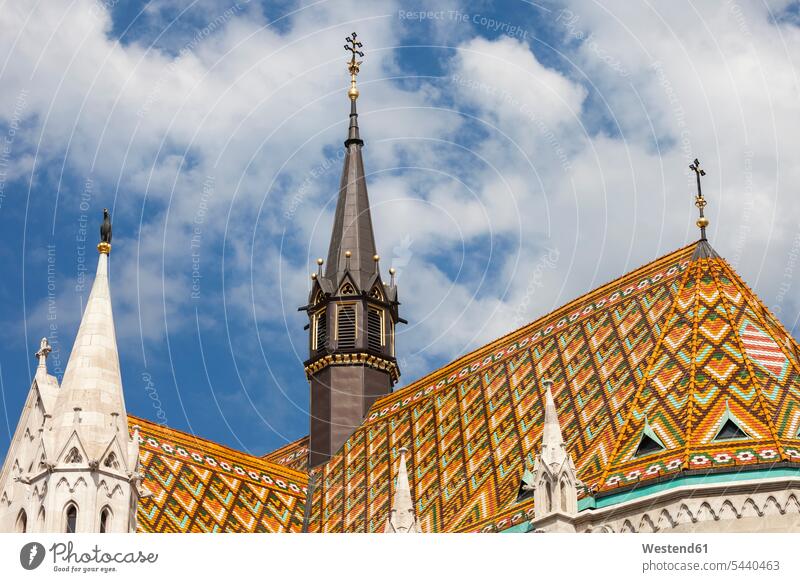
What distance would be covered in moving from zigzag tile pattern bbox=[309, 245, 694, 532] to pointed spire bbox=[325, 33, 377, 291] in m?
4.21

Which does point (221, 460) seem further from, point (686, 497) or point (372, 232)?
point (686, 497)

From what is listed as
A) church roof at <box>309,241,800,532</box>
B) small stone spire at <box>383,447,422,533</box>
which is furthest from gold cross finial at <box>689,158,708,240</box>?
small stone spire at <box>383,447,422,533</box>

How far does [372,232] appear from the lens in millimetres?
39344

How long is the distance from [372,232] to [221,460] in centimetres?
851

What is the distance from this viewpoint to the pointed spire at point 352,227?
1505 inches

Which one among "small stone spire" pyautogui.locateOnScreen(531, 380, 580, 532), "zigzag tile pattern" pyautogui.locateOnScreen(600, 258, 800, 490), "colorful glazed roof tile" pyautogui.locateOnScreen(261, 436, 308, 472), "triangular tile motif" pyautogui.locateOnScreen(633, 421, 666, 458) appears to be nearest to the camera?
"small stone spire" pyautogui.locateOnScreen(531, 380, 580, 532)

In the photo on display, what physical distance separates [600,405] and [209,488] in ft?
30.5

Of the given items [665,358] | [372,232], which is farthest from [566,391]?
[372,232]

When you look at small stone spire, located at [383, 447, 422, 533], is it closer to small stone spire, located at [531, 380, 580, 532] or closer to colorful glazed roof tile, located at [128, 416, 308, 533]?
small stone spire, located at [531, 380, 580, 532]

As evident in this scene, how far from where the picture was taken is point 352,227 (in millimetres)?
38969

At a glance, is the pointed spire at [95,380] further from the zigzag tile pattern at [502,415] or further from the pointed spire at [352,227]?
the pointed spire at [352,227]

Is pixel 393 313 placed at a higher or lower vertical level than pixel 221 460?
higher

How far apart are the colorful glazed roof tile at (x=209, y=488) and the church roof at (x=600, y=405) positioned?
752 mm

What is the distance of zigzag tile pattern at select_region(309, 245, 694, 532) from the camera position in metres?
26.5
